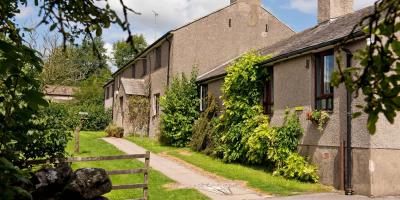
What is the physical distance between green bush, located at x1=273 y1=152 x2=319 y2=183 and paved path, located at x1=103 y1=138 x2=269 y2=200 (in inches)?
68.8

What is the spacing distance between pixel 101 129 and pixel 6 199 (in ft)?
141

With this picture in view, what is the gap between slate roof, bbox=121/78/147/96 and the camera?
30.6m

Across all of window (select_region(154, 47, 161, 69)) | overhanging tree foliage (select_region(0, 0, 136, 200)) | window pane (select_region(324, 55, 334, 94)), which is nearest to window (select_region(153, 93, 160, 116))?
window (select_region(154, 47, 161, 69))

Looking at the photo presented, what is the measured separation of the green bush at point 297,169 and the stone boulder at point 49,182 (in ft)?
26.3

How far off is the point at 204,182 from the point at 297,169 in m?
2.97

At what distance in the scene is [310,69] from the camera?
15008mm

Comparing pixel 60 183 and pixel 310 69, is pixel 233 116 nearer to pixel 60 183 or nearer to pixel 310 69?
pixel 310 69

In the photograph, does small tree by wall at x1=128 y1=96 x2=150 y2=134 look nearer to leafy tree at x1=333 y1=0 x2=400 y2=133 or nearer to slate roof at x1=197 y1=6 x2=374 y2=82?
slate roof at x1=197 y1=6 x2=374 y2=82

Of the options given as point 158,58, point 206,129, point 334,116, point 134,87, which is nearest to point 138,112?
point 134,87

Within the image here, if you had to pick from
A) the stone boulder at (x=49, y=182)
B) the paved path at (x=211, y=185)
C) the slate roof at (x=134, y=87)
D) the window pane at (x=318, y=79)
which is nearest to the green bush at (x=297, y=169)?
the paved path at (x=211, y=185)

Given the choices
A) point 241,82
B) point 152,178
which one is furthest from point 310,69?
point 152,178

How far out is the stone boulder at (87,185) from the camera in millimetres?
8297

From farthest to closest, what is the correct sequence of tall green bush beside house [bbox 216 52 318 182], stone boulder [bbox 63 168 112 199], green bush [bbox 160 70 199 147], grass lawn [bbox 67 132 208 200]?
1. green bush [bbox 160 70 199 147]
2. tall green bush beside house [bbox 216 52 318 182]
3. grass lawn [bbox 67 132 208 200]
4. stone boulder [bbox 63 168 112 199]

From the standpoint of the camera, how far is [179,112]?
79.2 ft
